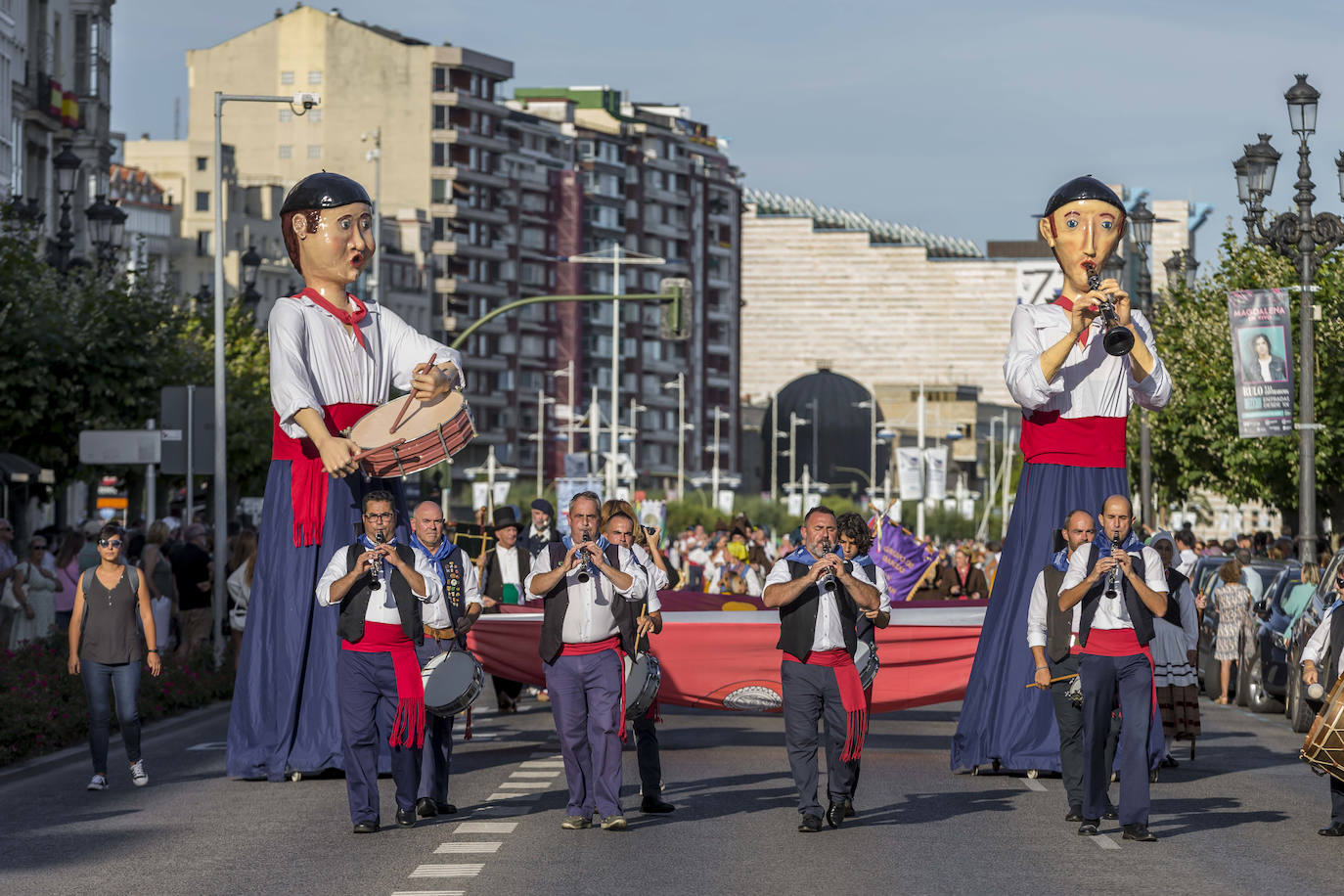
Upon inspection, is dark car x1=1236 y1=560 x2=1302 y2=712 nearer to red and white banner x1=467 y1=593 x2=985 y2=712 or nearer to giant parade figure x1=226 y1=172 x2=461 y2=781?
red and white banner x1=467 y1=593 x2=985 y2=712

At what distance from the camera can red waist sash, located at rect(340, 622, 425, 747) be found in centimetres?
1440

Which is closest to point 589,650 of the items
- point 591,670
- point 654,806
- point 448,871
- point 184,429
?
point 591,670

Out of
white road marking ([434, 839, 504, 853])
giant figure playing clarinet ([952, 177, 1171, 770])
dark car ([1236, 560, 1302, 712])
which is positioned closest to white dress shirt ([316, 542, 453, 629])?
white road marking ([434, 839, 504, 853])

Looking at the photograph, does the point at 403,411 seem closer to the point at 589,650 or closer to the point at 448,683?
the point at 448,683

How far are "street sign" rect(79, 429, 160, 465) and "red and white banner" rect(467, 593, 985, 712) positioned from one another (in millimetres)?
12424

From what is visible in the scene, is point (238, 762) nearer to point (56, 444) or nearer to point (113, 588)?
point (113, 588)

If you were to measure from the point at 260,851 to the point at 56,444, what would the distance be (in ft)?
106

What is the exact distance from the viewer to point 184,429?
99.2ft

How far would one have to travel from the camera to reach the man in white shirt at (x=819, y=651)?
14.4 meters

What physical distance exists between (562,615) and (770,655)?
17.5ft

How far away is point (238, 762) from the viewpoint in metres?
17.1

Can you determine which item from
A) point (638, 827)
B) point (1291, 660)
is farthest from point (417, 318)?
point (638, 827)

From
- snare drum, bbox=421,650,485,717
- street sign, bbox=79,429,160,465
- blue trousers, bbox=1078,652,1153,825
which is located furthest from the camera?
street sign, bbox=79,429,160,465

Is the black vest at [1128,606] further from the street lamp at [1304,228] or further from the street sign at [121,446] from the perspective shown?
the street sign at [121,446]
